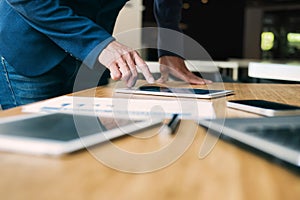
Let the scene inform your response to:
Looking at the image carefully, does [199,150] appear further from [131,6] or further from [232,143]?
[131,6]

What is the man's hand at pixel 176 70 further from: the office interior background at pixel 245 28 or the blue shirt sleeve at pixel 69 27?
the office interior background at pixel 245 28

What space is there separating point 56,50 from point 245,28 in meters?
4.27

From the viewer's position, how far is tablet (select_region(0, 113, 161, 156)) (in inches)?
13.7

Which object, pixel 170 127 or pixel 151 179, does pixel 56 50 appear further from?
pixel 151 179

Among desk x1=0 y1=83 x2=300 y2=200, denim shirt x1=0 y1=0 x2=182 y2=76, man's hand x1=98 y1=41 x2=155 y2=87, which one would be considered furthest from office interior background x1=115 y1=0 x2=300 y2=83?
desk x1=0 y1=83 x2=300 y2=200

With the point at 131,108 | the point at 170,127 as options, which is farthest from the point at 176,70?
the point at 170,127

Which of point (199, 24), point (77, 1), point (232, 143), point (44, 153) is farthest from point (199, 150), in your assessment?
point (199, 24)

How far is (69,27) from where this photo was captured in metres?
0.81

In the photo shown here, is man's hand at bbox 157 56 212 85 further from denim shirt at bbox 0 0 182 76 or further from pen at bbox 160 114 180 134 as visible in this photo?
pen at bbox 160 114 180 134

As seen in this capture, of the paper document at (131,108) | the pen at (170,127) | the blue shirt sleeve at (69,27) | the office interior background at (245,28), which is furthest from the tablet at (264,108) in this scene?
the office interior background at (245,28)

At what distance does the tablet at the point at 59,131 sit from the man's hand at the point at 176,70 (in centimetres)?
75

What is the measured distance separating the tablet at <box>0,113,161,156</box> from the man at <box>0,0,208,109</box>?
1.01 feet

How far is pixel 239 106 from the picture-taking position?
675 mm

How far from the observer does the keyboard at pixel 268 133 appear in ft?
1.12
